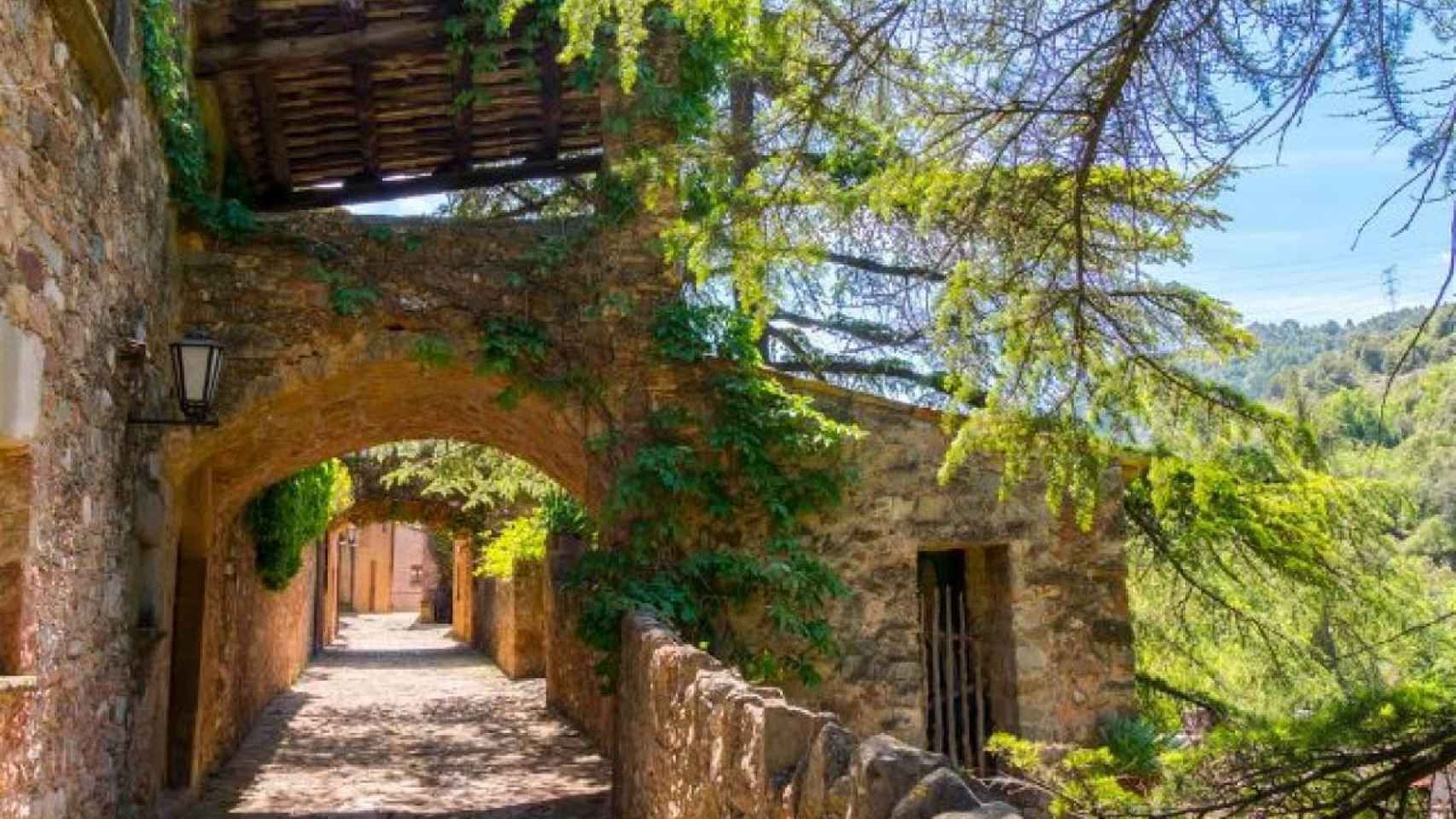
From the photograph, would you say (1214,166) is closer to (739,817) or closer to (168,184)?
(739,817)

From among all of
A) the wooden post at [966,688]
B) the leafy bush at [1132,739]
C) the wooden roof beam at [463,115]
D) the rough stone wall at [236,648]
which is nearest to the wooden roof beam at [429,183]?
the wooden roof beam at [463,115]

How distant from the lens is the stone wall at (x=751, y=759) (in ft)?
7.15

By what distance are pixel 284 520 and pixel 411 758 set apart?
2.66 meters

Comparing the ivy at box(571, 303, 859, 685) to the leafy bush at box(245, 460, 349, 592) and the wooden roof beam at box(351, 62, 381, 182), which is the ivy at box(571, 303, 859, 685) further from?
the leafy bush at box(245, 460, 349, 592)

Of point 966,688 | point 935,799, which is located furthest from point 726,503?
point 935,799

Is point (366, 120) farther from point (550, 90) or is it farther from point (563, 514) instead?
point (563, 514)

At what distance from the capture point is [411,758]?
29.1 feet

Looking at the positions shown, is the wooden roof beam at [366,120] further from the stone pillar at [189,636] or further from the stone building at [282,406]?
the stone pillar at [189,636]

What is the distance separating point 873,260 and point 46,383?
201 inches

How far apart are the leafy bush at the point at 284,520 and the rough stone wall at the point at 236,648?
6.7 inches

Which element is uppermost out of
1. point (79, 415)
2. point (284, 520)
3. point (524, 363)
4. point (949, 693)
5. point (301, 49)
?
point (301, 49)

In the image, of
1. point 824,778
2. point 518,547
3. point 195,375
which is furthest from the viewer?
point 518,547

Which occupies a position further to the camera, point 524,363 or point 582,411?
point 582,411

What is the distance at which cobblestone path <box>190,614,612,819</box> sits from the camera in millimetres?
6945
